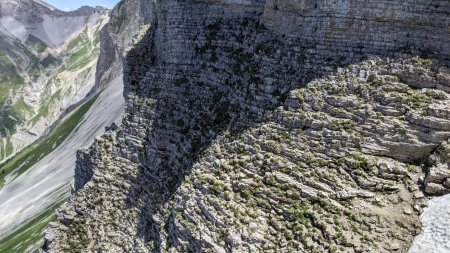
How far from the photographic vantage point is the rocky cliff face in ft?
71.9

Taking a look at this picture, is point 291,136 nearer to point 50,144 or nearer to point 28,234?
point 28,234

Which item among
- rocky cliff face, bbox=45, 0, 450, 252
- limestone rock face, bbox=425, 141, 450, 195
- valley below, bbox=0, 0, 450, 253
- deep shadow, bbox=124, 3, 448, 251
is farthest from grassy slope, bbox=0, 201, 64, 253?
limestone rock face, bbox=425, 141, 450, 195

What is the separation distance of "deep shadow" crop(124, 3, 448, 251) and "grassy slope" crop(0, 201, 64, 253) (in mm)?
52490

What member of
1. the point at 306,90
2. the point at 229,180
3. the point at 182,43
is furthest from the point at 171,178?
the point at 306,90

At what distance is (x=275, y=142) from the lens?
25656mm

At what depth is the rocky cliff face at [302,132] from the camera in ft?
71.9

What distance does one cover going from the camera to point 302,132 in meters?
24.8

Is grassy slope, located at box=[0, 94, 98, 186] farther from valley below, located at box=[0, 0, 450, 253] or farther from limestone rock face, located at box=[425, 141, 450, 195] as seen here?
limestone rock face, located at box=[425, 141, 450, 195]

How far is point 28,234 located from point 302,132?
86.0 m

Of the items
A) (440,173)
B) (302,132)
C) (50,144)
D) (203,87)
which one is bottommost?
(50,144)

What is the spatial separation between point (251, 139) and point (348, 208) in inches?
304

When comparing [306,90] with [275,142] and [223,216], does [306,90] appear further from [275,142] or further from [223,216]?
[223,216]

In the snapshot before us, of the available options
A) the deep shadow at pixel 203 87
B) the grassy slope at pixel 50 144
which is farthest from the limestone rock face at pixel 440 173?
the grassy slope at pixel 50 144

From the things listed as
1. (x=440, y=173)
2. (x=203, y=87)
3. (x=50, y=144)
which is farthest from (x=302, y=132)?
(x=50, y=144)
